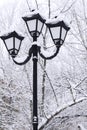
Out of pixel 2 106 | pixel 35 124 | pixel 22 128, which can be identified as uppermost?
pixel 35 124

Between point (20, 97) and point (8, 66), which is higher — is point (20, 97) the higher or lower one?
the lower one

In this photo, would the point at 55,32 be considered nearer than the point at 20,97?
Yes

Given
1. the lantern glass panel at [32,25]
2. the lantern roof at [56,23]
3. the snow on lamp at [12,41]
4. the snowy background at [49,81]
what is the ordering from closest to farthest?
1. the lantern roof at [56,23]
2. the lantern glass panel at [32,25]
3. the snow on lamp at [12,41]
4. the snowy background at [49,81]

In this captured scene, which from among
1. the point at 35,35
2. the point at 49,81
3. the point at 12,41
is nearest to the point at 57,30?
the point at 35,35

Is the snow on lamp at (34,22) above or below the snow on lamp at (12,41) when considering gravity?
above

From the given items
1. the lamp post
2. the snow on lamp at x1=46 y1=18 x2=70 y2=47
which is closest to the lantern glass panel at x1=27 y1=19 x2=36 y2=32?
the lamp post

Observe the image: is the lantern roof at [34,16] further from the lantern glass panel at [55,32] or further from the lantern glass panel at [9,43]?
the lantern glass panel at [9,43]

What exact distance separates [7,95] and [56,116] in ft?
13.8

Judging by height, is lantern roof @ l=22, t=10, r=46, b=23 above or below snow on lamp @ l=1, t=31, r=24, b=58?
above

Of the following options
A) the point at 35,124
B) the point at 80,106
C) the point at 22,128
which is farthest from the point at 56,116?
the point at 22,128

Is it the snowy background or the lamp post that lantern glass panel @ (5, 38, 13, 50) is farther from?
the snowy background

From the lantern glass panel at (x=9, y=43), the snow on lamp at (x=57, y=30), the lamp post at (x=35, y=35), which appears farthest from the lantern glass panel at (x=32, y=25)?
the lantern glass panel at (x=9, y=43)

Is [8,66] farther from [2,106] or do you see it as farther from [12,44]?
[12,44]

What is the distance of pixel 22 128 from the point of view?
33.9 ft
